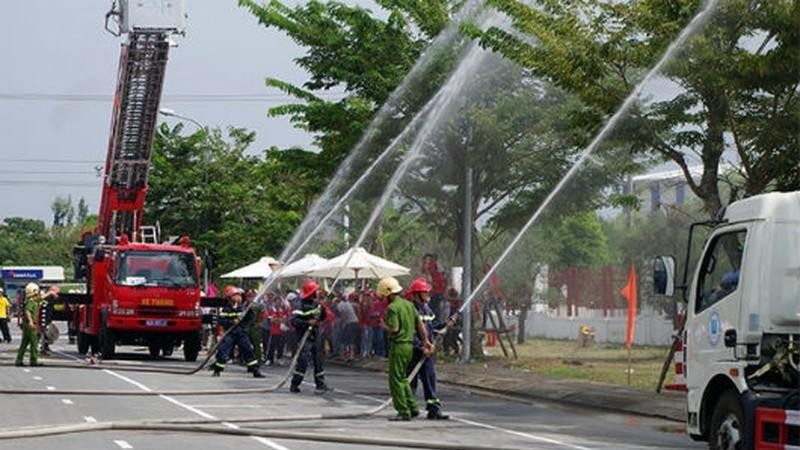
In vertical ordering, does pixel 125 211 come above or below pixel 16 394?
above

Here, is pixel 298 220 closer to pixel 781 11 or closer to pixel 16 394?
pixel 16 394

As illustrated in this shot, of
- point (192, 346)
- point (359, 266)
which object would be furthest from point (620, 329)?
point (192, 346)

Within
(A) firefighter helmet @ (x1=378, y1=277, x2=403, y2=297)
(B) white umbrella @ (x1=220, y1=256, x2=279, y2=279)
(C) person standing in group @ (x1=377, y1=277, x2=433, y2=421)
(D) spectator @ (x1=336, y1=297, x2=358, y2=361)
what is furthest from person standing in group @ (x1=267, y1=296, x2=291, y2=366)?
(C) person standing in group @ (x1=377, y1=277, x2=433, y2=421)

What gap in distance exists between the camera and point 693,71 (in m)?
21.6

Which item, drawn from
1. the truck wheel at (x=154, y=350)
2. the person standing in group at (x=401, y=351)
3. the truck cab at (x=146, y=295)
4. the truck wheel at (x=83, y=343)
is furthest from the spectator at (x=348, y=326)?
the person standing in group at (x=401, y=351)

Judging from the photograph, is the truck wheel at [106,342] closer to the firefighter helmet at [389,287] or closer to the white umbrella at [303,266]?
the white umbrella at [303,266]

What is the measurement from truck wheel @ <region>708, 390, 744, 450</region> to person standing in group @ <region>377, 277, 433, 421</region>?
5.79 m

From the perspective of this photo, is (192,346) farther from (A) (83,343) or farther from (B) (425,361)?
(B) (425,361)

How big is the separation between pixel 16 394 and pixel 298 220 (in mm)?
27661

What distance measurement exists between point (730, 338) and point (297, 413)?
801 cm

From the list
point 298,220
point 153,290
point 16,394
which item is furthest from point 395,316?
point 298,220

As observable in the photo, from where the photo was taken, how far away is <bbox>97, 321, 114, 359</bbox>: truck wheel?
34656 mm

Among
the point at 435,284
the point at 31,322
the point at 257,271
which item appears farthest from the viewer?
the point at 257,271

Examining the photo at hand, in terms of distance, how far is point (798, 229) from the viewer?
13.9 m
